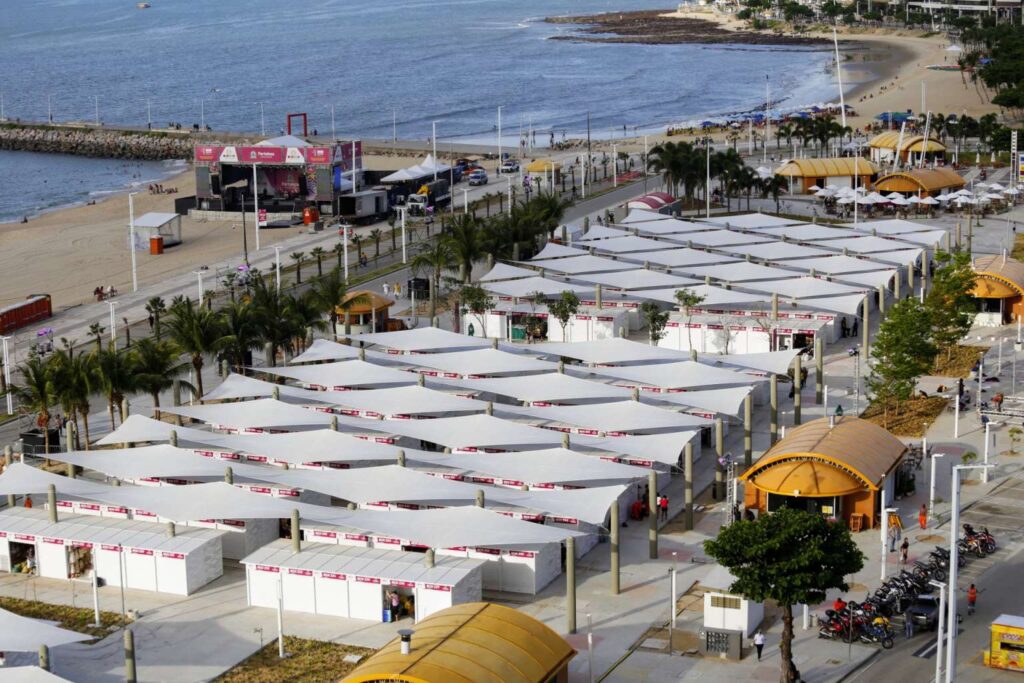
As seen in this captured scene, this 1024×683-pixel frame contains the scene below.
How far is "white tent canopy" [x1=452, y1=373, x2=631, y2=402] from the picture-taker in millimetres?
51281

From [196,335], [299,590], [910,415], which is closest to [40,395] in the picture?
[196,335]

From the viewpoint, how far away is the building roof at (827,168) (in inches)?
4195

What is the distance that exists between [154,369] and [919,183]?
204 ft

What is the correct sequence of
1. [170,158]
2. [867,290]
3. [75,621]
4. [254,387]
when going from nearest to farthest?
[75,621], [254,387], [867,290], [170,158]

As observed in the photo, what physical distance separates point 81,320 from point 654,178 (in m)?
52.5

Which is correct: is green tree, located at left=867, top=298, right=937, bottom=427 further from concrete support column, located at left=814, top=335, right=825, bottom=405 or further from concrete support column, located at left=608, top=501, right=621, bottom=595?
concrete support column, located at left=608, top=501, right=621, bottom=595

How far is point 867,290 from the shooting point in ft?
221

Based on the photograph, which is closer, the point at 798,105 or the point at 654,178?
the point at 654,178

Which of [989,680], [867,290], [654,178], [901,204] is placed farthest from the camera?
[654,178]

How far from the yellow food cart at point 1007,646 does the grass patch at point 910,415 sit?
18.4 meters

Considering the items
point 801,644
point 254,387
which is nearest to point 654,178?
point 254,387

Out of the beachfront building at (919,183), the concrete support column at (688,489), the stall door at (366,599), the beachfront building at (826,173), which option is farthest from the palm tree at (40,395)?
the beachfront building at (826,173)

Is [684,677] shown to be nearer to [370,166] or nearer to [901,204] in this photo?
[901,204]

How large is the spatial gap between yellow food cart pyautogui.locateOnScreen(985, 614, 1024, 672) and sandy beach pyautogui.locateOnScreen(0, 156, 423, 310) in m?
56.1
